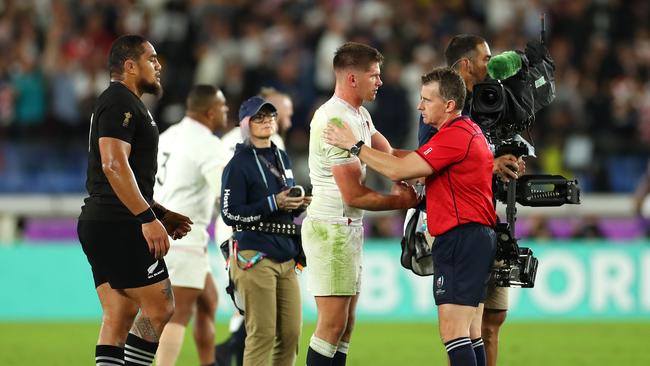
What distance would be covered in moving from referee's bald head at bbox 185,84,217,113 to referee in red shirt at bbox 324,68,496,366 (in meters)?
2.46

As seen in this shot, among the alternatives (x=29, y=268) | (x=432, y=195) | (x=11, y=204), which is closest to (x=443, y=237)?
(x=432, y=195)

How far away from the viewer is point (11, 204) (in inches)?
667

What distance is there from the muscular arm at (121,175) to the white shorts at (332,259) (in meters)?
1.24

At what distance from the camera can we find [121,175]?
7.33 m

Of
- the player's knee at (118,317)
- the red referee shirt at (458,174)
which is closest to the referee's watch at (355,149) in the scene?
the red referee shirt at (458,174)

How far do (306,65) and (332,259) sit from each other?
10.9 meters

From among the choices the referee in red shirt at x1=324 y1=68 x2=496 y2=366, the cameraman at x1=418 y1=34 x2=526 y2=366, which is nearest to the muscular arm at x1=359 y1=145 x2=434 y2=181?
the referee in red shirt at x1=324 y1=68 x2=496 y2=366

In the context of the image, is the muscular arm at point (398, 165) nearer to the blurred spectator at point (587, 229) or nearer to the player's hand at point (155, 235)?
the player's hand at point (155, 235)

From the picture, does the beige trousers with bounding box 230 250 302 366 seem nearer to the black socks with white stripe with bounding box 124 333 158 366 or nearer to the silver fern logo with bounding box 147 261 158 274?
the black socks with white stripe with bounding box 124 333 158 366

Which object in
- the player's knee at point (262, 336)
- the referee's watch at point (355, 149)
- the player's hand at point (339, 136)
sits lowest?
the player's knee at point (262, 336)

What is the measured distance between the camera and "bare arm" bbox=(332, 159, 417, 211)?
7730mm

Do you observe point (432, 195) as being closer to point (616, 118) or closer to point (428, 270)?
point (428, 270)

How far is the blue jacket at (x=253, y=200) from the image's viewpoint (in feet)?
27.8

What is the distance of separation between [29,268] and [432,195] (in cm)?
904
